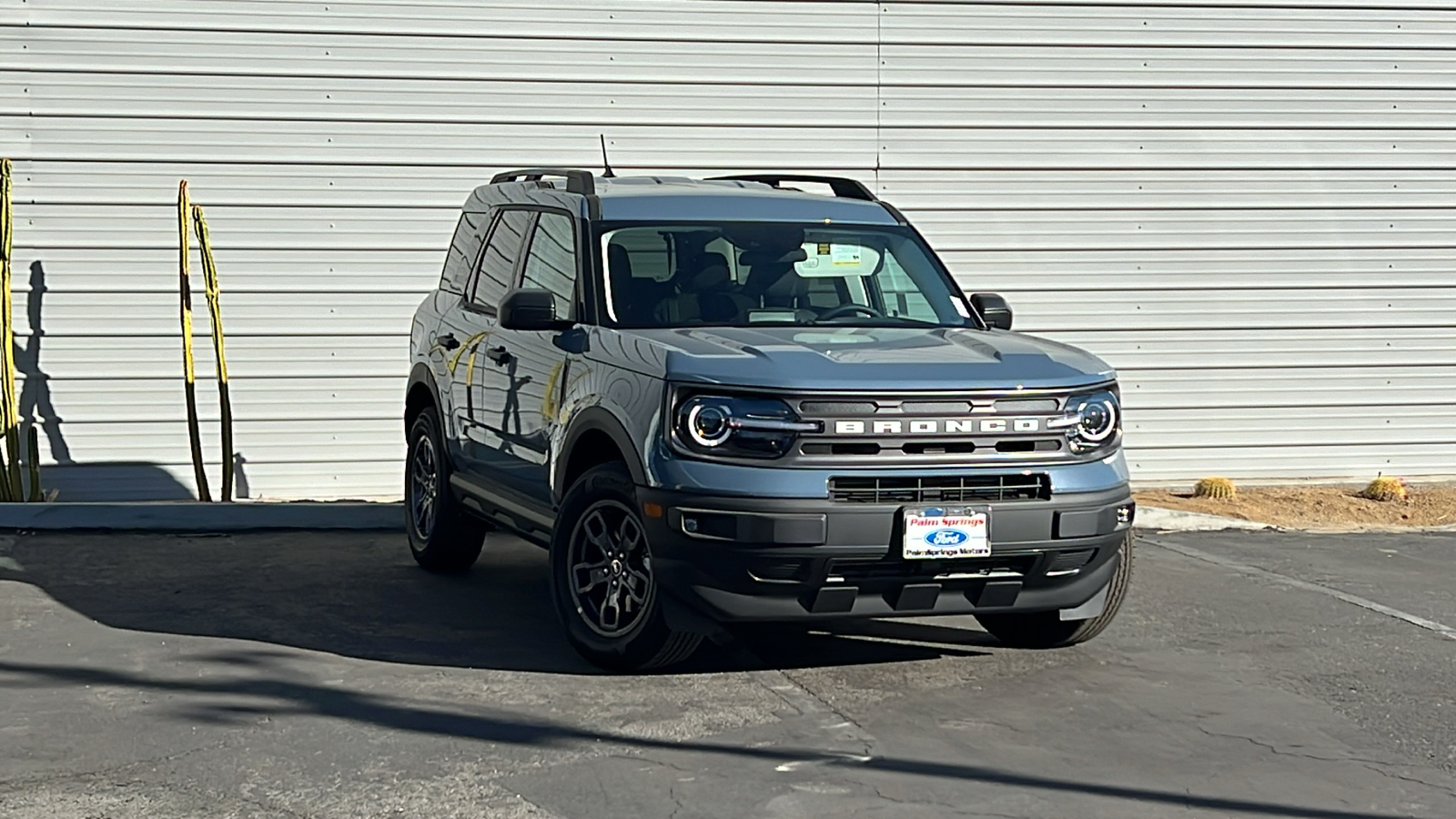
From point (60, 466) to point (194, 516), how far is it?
179 centimetres

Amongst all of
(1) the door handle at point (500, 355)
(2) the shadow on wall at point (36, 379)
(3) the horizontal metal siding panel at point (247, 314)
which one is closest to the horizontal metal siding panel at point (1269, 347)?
(3) the horizontal metal siding panel at point (247, 314)

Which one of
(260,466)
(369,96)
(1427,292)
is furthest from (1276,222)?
(260,466)

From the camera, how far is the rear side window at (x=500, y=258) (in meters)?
8.51

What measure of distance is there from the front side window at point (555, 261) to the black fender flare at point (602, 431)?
0.65 m

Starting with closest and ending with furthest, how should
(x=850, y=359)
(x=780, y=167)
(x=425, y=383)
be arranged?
(x=850, y=359) → (x=425, y=383) → (x=780, y=167)

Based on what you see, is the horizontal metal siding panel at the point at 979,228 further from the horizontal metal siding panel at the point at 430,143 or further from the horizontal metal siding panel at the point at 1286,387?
the horizontal metal siding panel at the point at 1286,387

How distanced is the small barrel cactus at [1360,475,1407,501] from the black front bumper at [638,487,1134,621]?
6.59m

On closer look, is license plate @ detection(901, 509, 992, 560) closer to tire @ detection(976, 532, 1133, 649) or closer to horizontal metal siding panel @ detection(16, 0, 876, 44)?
tire @ detection(976, 532, 1133, 649)

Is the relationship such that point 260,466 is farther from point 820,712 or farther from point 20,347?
point 820,712

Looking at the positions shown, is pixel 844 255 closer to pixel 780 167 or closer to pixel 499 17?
pixel 780 167

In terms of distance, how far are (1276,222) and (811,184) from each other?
10.3 ft

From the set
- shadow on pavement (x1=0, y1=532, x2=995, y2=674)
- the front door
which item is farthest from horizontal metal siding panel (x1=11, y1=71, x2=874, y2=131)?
the front door

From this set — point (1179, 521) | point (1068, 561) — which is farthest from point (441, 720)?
point (1179, 521)

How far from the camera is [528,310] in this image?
733 cm
